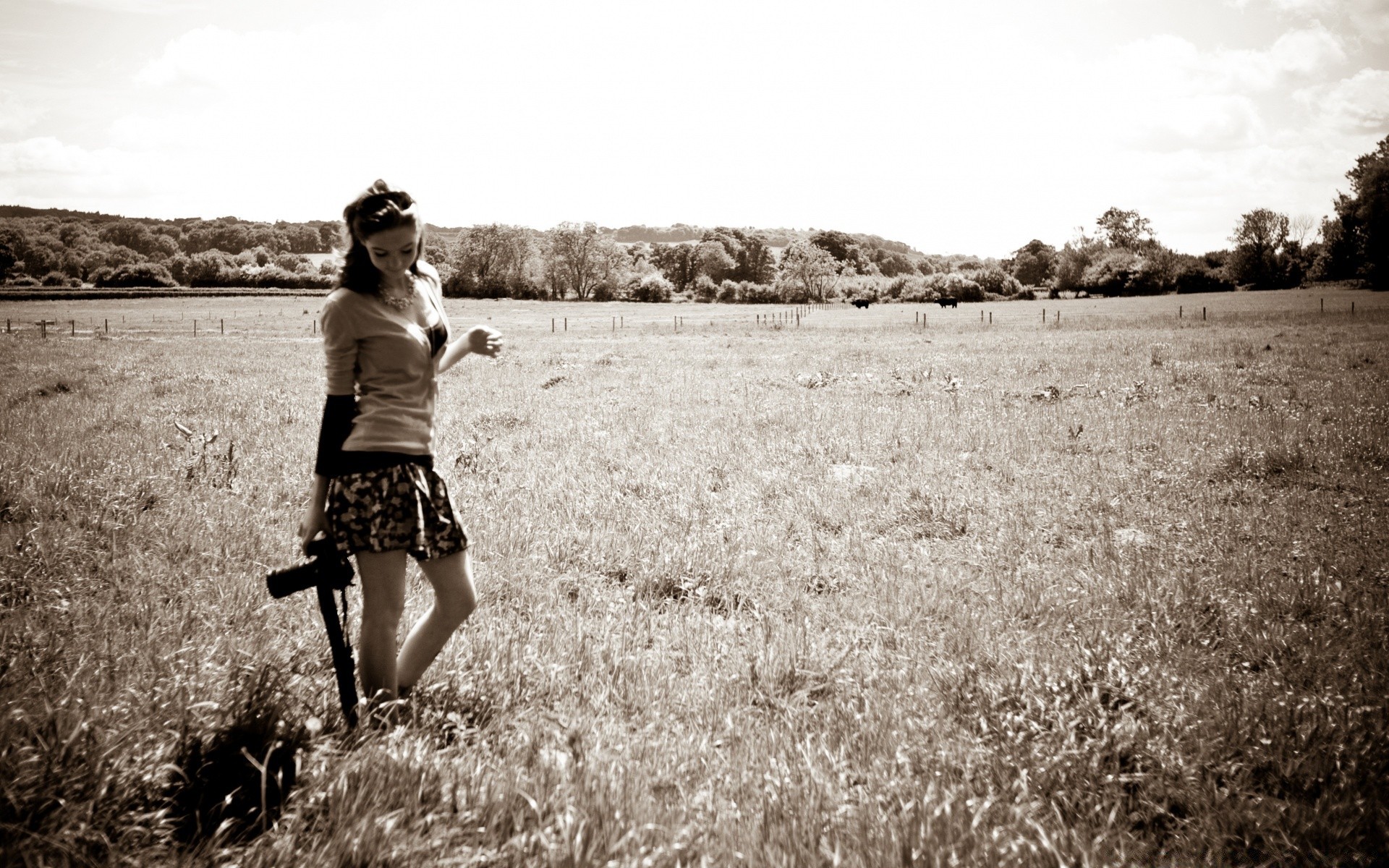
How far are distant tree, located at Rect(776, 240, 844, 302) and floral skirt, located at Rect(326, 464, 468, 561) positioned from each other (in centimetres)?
10776

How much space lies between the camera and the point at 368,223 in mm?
2986

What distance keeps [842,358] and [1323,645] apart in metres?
21.9

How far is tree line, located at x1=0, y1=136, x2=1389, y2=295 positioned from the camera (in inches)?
3590

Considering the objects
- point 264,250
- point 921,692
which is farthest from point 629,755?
point 264,250

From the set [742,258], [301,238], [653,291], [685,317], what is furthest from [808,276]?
[301,238]

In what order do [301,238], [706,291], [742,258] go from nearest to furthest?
1. [706,291]
2. [742,258]
3. [301,238]

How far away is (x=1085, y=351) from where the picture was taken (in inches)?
1038

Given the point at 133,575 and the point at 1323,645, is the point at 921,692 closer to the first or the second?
the point at 1323,645

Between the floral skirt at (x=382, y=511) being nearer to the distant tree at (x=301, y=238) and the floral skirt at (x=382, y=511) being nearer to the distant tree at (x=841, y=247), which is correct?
the distant tree at (x=841, y=247)

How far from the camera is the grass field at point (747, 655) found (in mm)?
2678

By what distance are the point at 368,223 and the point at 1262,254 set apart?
122476 millimetres

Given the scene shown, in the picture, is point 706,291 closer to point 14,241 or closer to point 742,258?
point 742,258

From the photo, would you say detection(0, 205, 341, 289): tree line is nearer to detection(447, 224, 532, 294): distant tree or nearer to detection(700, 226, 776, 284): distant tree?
detection(447, 224, 532, 294): distant tree

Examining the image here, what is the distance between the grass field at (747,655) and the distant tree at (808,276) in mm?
99625
